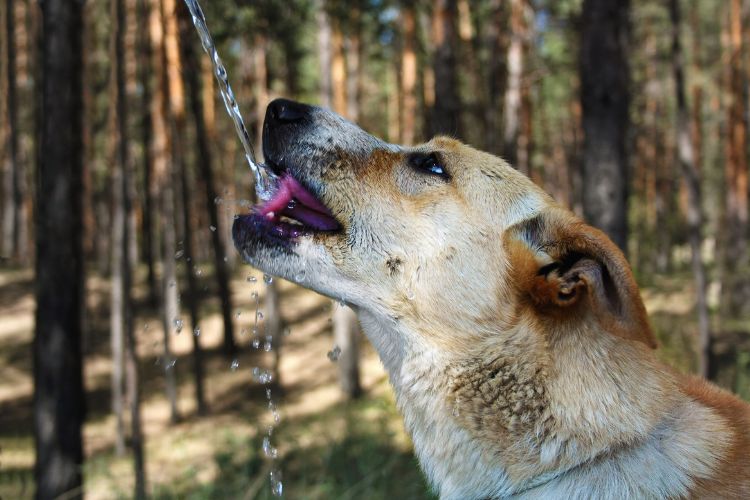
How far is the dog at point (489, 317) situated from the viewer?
8.26ft

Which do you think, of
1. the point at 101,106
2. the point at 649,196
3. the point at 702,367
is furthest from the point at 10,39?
the point at 649,196

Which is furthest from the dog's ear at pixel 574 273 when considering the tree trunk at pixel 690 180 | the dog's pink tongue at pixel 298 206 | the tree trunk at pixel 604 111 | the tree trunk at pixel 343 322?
the tree trunk at pixel 343 322

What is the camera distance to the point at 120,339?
14766mm

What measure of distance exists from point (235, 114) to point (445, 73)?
7.35m

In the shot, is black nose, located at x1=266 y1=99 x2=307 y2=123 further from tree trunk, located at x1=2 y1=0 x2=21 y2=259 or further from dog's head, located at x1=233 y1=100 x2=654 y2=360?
tree trunk, located at x1=2 y1=0 x2=21 y2=259

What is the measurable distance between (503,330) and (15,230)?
25067mm

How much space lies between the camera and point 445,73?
434 inches

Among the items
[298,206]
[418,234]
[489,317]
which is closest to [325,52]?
[298,206]

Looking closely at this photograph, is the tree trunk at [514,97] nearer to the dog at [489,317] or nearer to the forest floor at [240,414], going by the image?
the forest floor at [240,414]

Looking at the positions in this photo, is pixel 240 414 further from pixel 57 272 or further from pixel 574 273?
pixel 574 273

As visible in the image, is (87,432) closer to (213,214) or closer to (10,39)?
(213,214)

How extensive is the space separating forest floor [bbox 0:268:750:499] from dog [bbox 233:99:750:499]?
1.77 meters

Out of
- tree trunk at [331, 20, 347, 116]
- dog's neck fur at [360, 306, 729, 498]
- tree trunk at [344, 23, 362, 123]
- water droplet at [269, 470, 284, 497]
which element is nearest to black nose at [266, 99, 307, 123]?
dog's neck fur at [360, 306, 729, 498]

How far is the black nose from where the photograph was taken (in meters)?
3.27
